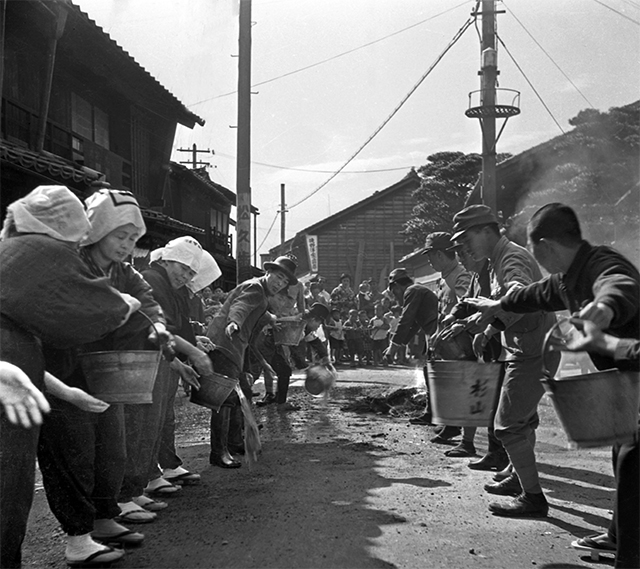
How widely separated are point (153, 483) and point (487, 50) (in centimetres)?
1061

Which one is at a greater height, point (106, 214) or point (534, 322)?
point (106, 214)

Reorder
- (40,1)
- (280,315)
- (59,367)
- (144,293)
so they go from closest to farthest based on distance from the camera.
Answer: (59,367), (144,293), (280,315), (40,1)

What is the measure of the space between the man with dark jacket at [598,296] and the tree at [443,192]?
18.0m

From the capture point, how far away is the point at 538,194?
55.8ft

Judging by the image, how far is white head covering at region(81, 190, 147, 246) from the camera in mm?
3771

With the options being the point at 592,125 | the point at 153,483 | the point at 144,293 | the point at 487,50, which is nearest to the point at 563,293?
the point at 144,293

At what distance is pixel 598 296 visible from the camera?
2.95 meters

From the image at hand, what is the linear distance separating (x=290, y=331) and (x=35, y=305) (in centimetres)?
647

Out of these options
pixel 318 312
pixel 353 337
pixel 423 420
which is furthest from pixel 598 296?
pixel 353 337

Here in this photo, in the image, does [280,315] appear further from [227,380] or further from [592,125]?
[592,125]

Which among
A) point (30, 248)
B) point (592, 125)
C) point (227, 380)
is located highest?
point (592, 125)

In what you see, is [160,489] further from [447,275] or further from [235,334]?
[447,275]

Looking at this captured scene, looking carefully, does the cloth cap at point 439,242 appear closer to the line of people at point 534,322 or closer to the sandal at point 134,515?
the line of people at point 534,322

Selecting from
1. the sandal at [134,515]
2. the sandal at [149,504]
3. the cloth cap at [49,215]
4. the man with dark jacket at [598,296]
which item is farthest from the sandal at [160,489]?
the man with dark jacket at [598,296]
